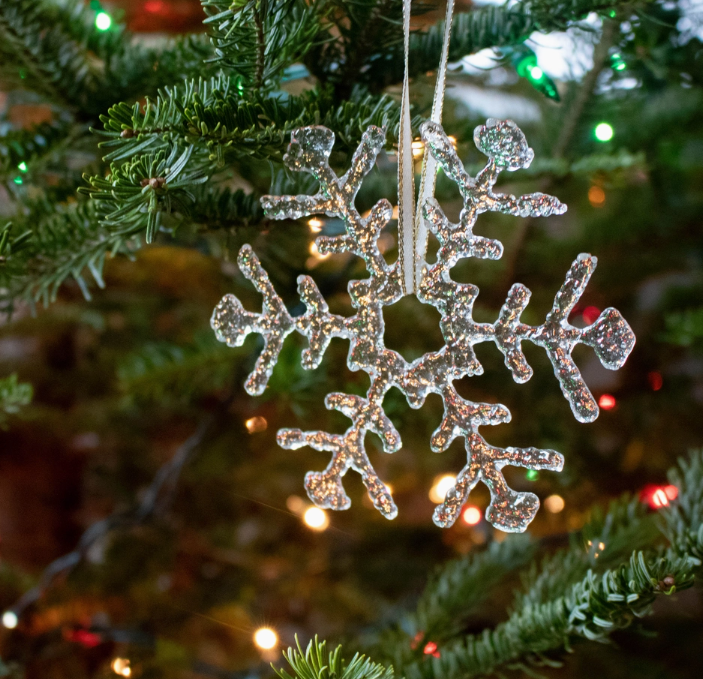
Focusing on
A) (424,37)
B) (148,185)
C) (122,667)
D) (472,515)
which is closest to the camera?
(148,185)

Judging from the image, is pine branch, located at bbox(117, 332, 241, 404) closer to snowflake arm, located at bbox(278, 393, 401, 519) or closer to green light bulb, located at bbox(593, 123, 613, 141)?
snowflake arm, located at bbox(278, 393, 401, 519)

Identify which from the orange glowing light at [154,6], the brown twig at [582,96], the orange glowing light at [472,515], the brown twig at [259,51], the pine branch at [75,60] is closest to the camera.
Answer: the brown twig at [259,51]

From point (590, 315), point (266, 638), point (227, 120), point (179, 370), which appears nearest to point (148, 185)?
point (227, 120)

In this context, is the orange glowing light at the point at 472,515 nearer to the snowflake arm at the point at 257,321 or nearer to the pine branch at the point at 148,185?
the snowflake arm at the point at 257,321

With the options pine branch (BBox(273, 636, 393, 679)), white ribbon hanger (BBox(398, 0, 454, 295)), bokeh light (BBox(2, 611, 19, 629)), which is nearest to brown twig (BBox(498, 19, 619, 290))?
white ribbon hanger (BBox(398, 0, 454, 295))

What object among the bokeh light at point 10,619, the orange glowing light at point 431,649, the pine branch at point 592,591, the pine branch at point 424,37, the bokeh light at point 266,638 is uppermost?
the pine branch at point 424,37

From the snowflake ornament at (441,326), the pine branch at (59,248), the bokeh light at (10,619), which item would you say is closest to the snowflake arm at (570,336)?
the snowflake ornament at (441,326)

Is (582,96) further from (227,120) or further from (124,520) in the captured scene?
(124,520)
